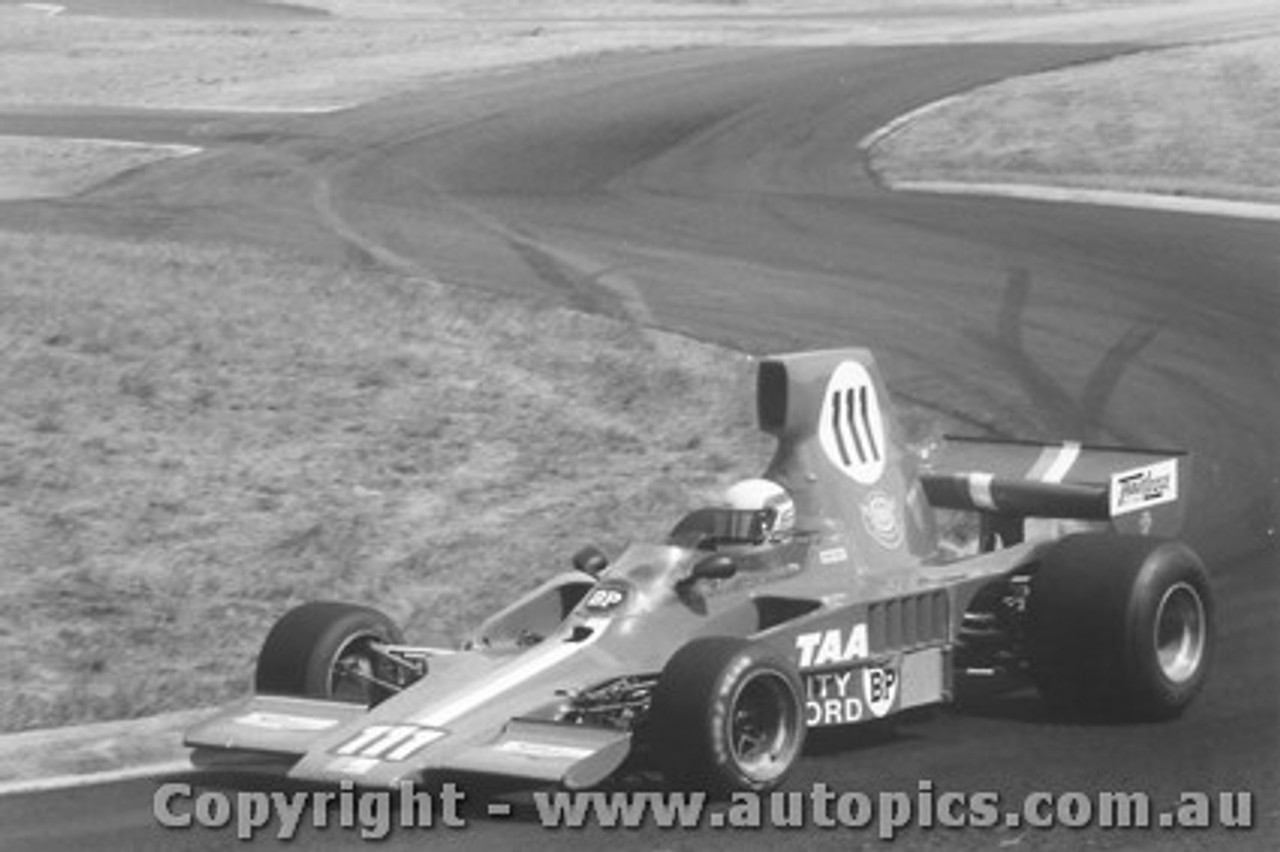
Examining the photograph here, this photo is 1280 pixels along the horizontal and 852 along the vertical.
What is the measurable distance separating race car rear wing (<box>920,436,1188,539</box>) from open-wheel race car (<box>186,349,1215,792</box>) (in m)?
0.01

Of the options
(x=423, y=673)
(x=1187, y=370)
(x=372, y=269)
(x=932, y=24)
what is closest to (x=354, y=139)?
(x=372, y=269)

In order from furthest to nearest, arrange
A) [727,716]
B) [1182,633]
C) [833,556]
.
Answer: [1182,633] < [833,556] < [727,716]

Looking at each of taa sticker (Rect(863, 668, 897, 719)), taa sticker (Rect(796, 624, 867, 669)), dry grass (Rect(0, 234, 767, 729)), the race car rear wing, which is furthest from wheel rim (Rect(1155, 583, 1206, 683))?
dry grass (Rect(0, 234, 767, 729))

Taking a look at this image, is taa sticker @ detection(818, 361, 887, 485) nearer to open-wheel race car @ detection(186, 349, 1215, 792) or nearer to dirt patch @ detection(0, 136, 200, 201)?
open-wheel race car @ detection(186, 349, 1215, 792)

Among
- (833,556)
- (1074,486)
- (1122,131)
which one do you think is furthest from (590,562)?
(1122,131)

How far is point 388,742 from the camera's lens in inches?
420

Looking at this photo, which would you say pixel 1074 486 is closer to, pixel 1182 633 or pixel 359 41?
pixel 1182 633

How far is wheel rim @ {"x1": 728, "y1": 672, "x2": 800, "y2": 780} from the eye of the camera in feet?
35.6

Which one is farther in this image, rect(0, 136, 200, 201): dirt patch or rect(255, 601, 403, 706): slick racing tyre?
rect(0, 136, 200, 201): dirt patch

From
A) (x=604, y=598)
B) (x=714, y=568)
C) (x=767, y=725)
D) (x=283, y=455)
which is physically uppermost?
(x=714, y=568)

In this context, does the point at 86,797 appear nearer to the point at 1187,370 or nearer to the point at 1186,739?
the point at 1186,739

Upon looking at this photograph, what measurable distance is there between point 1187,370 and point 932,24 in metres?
29.6

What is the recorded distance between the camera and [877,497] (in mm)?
12531

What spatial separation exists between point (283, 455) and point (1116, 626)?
21.6ft
